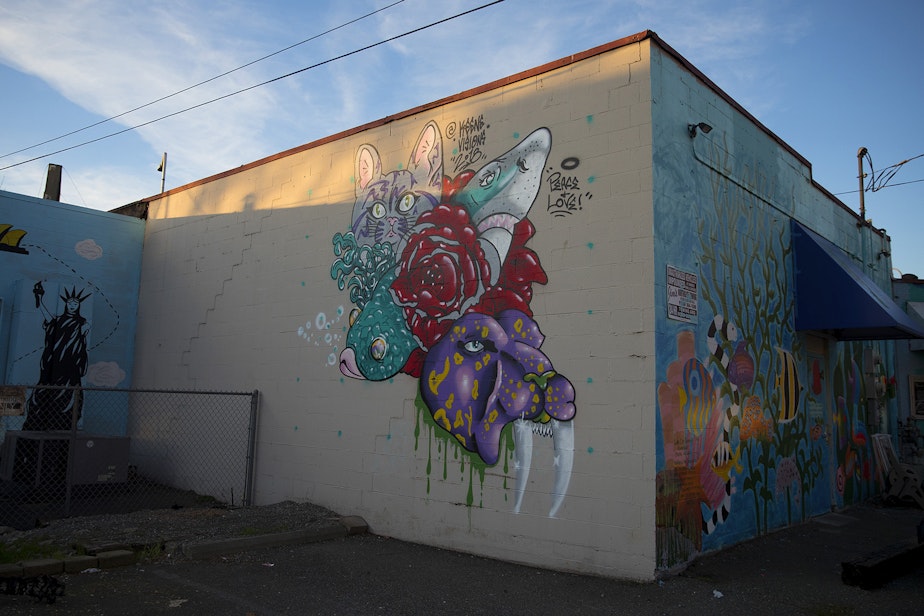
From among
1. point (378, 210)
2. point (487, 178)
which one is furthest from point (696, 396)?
point (378, 210)

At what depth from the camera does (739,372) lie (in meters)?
7.82

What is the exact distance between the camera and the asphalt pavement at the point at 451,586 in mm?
5488

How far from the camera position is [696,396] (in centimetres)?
691

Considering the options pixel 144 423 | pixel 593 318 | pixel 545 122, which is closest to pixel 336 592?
pixel 593 318

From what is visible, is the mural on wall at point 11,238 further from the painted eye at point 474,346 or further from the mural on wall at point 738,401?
the mural on wall at point 738,401

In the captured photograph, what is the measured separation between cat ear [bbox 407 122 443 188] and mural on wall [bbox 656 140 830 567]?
A: 3.04 metres

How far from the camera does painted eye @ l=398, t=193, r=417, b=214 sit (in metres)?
8.46

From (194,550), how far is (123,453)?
398 centimetres

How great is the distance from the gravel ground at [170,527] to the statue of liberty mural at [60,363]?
4.15 metres

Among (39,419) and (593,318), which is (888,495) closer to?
(593,318)

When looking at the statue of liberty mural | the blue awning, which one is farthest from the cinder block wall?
the blue awning

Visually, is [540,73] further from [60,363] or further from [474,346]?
[60,363]

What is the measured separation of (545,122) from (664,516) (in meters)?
4.07

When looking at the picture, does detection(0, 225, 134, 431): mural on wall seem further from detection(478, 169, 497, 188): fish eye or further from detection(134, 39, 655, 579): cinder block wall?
detection(478, 169, 497, 188): fish eye
